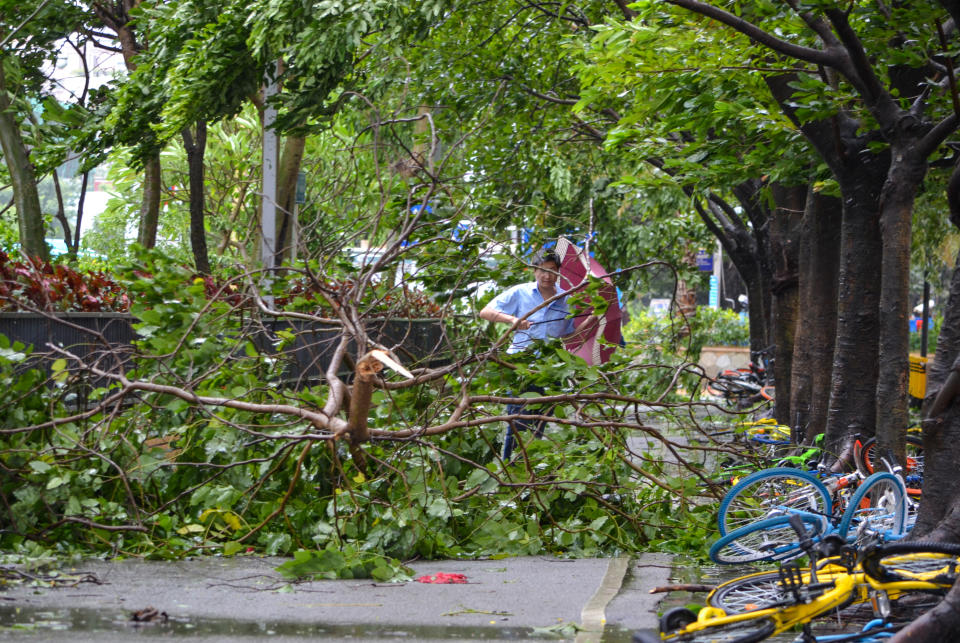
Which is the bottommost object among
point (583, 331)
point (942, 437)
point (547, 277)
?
point (942, 437)

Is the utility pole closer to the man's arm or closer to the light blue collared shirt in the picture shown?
the light blue collared shirt

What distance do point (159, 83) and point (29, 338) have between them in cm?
397

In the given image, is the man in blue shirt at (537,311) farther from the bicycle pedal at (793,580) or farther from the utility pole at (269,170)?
the bicycle pedal at (793,580)

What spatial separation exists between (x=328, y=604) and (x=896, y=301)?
4.32 m

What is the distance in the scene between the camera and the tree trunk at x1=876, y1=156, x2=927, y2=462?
7.43 meters

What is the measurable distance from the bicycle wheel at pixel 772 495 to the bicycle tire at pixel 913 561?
1973 mm

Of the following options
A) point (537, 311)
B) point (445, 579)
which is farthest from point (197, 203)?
point (445, 579)

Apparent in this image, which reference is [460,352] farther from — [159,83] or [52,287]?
[159,83]

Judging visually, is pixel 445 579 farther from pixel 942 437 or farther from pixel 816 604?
pixel 942 437

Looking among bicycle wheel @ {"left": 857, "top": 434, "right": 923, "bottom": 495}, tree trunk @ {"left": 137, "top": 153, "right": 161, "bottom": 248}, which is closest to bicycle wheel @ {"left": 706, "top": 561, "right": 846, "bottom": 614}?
bicycle wheel @ {"left": 857, "top": 434, "right": 923, "bottom": 495}

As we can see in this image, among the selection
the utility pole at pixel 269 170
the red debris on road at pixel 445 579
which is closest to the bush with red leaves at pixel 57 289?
the utility pole at pixel 269 170

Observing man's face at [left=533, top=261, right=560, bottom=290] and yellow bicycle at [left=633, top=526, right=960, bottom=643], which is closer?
yellow bicycle at [left=633, top=526, right=960, bottom=643]

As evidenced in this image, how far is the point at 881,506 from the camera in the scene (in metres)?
7.15

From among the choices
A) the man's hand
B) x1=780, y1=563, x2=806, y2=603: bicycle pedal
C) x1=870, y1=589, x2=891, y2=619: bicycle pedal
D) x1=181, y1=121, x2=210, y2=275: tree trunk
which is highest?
x1=181, y1=121, x2=210, y2=275: tree trunk
